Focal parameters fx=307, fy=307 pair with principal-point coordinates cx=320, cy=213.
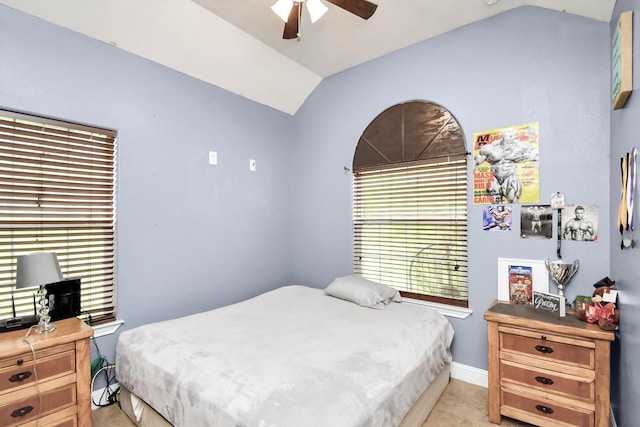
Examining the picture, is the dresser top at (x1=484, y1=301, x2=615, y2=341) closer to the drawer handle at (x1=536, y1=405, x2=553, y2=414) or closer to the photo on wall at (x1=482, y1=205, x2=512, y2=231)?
the drawer handle at (x1=536, y1=405, x2=553, y2=414)

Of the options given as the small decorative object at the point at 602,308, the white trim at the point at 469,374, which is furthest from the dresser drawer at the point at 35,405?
the small decorative object at the point at 602,308

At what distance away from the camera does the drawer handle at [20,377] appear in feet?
5.08

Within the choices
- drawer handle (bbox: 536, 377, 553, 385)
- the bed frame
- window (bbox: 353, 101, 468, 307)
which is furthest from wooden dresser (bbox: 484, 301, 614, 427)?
window (bbox: 353, 101, 468, 307)

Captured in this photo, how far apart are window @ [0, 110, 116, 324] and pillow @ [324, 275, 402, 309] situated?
1826 mm

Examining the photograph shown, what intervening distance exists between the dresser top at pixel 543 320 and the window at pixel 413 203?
50 cm

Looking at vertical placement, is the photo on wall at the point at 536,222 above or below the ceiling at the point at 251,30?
below

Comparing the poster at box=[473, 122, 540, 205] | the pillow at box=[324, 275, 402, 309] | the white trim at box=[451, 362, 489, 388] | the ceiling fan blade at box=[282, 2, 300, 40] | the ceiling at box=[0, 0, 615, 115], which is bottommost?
the white trim at box=[451, 362, 489, 388]

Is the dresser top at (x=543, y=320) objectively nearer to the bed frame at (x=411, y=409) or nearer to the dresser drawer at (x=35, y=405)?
the bed frame at (x=411, y=409)

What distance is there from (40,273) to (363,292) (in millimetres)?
2159

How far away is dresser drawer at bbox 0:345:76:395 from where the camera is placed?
5.02 ft

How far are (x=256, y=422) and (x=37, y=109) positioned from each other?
2.35 m

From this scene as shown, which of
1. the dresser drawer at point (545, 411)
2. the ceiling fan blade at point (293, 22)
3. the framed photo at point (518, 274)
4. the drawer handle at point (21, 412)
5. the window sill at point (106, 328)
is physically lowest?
the dresser drawer at point (545, 411)

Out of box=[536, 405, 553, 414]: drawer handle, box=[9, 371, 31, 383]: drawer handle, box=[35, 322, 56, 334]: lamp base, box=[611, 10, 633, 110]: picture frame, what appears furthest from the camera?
box=[536, 405, 553, 414]: drawer handle

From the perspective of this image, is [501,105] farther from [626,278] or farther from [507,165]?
[626,278]
